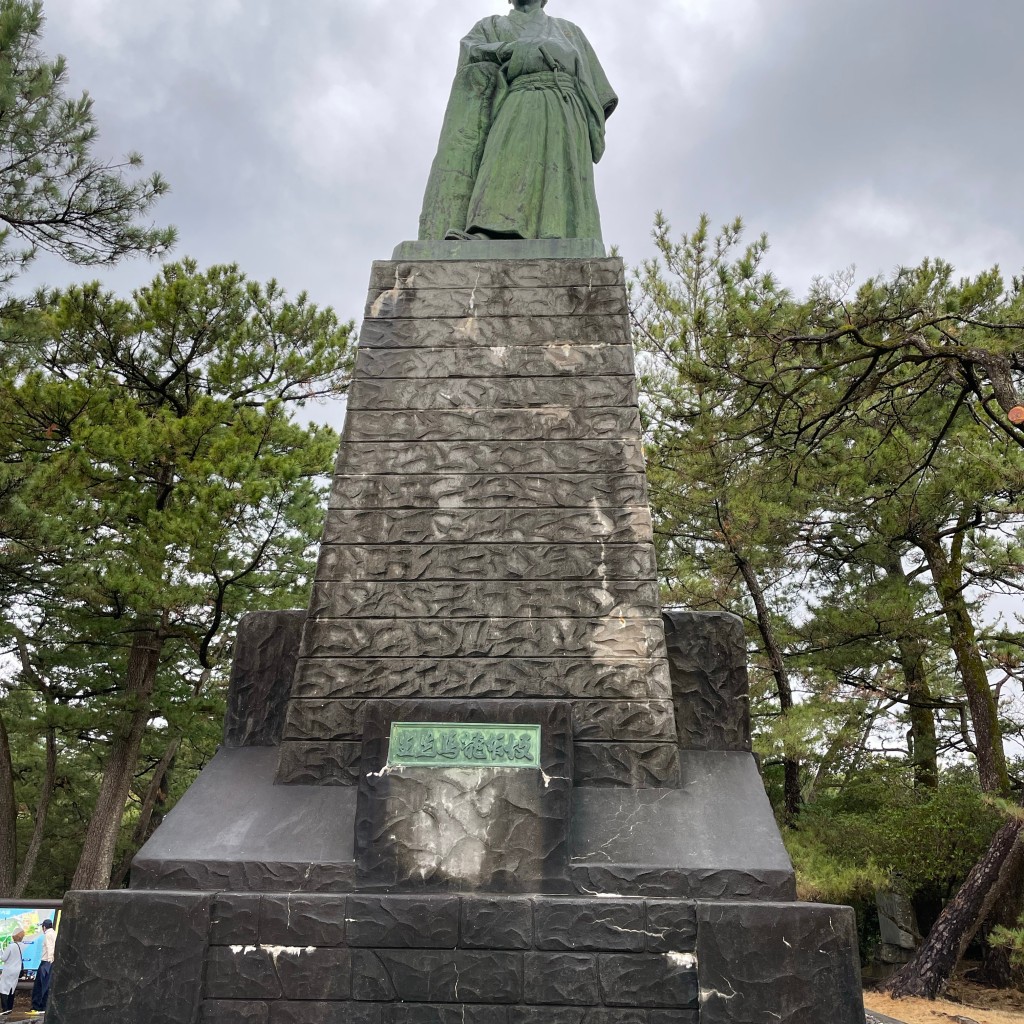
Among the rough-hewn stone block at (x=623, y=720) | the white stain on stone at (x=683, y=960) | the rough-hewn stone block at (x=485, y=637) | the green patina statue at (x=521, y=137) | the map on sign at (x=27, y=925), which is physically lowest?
the map on sign at (x=27, y=925)

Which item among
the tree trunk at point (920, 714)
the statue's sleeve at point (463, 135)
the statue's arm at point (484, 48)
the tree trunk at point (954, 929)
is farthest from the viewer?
the tree trunk at point (920, 714)

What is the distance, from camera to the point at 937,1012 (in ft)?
Answer: 29.7

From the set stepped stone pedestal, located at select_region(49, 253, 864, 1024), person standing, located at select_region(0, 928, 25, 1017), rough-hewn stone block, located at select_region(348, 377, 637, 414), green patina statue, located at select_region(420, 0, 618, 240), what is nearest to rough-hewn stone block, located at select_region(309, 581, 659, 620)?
stepped stone pedestal, located at select_region(49, 253, 864, 1024)

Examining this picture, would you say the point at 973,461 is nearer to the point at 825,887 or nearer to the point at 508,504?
the point at 825,887

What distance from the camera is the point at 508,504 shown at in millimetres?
4035

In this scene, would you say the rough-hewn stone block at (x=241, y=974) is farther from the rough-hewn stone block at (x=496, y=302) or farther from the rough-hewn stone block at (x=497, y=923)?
the rough-hewn stone block at (x=496, y=302)

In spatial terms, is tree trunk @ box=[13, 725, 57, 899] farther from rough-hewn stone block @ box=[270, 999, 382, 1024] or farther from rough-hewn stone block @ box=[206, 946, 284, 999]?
rough-hewn stone block @ box=[270, 999, 382, 1024]

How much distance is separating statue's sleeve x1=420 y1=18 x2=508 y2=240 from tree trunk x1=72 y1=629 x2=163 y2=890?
26.1ft

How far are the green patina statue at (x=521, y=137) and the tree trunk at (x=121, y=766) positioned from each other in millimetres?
8039

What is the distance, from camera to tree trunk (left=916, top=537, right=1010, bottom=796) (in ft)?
37.1

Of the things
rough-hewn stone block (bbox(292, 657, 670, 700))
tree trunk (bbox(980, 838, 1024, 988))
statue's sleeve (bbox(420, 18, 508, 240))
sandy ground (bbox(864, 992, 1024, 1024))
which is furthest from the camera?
tree trunk (bbox(980, 838, 1024, 988))

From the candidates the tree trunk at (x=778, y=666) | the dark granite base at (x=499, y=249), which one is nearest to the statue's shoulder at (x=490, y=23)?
the dark granite base at (x=499, y=249)

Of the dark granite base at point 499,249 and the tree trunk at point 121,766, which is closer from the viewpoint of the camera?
the dark granite base at point 499,249

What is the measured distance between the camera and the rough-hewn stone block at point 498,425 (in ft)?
13.7
